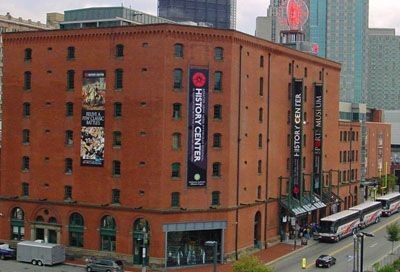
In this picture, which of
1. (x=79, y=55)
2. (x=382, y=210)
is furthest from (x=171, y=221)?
(x=382, y=210)

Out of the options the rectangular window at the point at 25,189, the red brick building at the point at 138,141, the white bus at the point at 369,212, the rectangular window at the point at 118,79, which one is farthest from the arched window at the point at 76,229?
the white bus at the point at 369,212

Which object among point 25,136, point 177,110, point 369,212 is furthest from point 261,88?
point 369,212

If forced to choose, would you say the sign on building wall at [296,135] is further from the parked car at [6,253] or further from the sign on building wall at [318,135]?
the parked car at [6,253]

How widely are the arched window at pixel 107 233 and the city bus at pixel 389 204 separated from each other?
6001 cm

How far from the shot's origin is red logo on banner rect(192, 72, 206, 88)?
73.9 metres

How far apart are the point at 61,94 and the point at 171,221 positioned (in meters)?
19.5

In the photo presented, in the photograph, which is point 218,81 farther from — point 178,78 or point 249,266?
point 249,266

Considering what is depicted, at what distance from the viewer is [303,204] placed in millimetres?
94688

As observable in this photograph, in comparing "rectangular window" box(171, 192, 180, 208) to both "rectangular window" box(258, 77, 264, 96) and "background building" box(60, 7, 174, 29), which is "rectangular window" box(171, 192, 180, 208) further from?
"background building" box(60, 7, 174, 29)

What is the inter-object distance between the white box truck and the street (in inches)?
901

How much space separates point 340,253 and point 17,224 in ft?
125

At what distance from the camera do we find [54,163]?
260 ft

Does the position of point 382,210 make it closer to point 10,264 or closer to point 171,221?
point 171,221

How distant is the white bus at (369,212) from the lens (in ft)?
339
